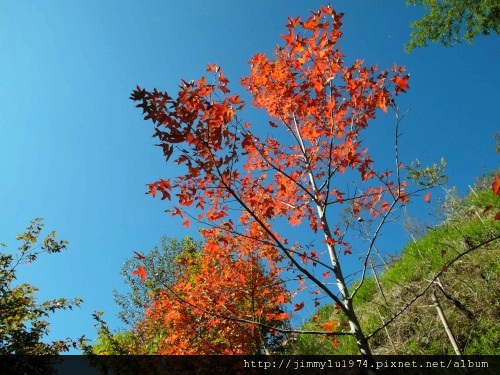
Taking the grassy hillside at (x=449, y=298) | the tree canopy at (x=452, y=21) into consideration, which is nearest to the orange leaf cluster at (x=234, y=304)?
the grassy hillside at (x=449, y=298)

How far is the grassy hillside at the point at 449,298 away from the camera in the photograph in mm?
6203

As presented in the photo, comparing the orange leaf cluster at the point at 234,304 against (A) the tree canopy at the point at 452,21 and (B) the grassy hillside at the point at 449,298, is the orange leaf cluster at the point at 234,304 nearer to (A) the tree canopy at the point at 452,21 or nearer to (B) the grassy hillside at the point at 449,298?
(B) the grassy hillside at the point at 449,298

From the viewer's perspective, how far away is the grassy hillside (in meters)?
6.20

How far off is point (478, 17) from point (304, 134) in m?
7.91

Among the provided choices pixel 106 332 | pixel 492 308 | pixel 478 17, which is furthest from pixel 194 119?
pixel 478 17

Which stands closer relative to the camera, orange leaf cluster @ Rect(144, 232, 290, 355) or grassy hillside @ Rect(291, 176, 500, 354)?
grassy hillside @ Rect(291, 176, 500, 354)

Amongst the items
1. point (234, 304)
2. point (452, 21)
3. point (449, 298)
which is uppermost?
point (452, 21)

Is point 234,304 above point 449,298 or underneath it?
above

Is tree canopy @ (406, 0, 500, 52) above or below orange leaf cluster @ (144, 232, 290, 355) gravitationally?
above

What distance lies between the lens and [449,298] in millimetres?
6457

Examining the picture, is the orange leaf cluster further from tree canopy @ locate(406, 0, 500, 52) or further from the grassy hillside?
tree canopy @ locate(406, 0, 500, 52)

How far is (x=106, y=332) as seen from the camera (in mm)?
8547

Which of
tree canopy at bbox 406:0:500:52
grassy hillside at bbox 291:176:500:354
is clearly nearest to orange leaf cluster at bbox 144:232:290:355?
grassy hillside at bbox 291:176:500:354

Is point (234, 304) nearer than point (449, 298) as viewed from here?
No
